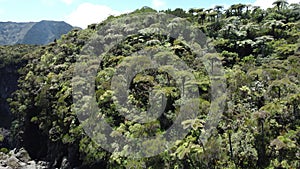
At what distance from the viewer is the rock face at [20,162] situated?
26695 millimetres

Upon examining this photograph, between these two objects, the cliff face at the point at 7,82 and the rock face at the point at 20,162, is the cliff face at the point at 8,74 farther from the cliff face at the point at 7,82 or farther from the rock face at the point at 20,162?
Result: the rock face at the point at 20,162

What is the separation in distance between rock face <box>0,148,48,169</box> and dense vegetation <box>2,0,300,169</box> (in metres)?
0.91

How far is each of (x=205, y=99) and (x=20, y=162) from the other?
18439 millimetres

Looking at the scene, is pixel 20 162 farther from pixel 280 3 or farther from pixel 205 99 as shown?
pixel 280 3

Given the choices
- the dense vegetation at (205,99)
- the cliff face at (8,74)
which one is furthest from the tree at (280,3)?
the cliff face at (8,74)

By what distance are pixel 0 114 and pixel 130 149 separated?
3919cm

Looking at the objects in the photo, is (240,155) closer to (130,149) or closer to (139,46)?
(130,149)

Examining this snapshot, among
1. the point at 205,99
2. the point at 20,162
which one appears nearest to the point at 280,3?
the point at 205,99

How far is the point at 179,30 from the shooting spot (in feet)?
96.4

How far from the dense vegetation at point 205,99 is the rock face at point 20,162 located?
0.91 metres

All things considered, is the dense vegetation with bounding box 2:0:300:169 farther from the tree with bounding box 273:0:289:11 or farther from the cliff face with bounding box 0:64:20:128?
the cliff face with bounding box 0:64:20:128

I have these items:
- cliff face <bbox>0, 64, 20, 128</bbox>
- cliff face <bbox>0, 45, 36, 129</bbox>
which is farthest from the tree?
cliff face <bbox>0, 64, 20, 128</bbox>

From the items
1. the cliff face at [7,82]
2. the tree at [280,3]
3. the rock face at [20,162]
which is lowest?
the rock face at [20,162]

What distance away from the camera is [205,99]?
18250 mm
